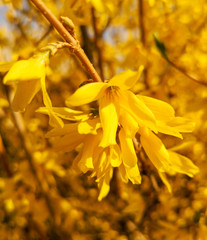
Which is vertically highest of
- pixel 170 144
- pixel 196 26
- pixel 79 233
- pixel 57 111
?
pixel 57 111

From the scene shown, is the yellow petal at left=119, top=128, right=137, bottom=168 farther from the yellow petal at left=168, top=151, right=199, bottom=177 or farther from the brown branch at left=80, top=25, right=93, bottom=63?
the brown branch at left=80, top=25, right=93, bottom=63

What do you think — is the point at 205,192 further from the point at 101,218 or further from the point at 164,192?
the point at 101,218

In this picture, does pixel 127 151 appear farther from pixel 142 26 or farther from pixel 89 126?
pixel 142 26

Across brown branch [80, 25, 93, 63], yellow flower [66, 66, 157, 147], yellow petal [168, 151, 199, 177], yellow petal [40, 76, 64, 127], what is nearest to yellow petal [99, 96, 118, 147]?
yellow flower [66, 66, 157, 147]

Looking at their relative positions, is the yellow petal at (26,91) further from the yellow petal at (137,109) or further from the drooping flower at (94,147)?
the yellow petal at (137,109)

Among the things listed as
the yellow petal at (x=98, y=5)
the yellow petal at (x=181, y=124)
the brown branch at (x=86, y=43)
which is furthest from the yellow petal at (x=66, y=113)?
the brown branch at (x=86, y=43)

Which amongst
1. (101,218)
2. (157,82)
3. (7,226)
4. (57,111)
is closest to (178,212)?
(101,218)
